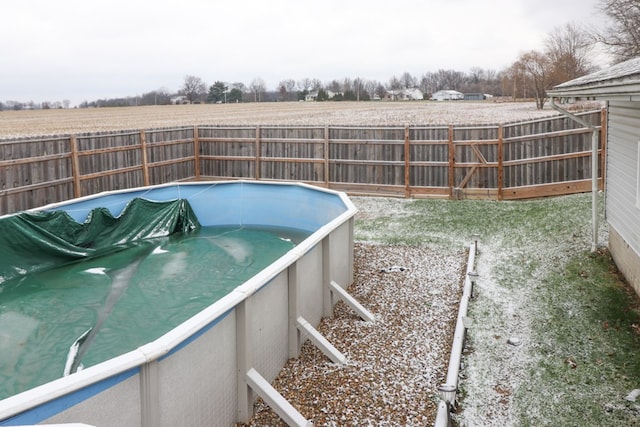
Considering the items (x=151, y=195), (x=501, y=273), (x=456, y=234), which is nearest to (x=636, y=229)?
(x=501, y=273)

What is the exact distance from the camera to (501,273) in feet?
26.2

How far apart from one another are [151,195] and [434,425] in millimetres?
8422

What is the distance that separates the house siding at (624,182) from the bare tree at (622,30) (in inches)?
975

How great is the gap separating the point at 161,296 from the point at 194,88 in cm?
7934

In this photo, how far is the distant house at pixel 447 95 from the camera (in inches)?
3312

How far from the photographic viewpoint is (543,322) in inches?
243

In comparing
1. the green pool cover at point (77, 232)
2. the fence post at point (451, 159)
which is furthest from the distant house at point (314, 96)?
the green pool cover at point (77, 232)

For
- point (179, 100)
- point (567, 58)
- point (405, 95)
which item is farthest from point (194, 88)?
point (567, 58)

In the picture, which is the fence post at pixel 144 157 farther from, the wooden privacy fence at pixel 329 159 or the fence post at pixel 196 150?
the fence post at pixel 196 150

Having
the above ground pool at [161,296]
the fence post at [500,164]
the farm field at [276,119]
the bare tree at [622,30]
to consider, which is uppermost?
the bare tree at [622,30]

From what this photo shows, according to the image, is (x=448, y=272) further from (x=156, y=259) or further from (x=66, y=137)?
(x=66, y=137)

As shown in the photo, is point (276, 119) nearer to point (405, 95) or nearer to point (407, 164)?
point (407, 164)

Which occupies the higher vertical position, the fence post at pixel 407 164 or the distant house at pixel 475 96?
the distant house at pixel 475 96

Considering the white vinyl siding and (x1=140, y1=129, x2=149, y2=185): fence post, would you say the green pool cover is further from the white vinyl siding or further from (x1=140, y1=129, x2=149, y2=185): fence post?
the white vinyl siding
